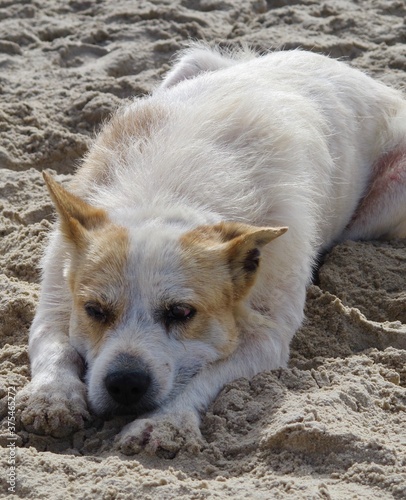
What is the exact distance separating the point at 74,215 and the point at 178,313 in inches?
28.7

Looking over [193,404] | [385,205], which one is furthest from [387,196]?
[193,404]

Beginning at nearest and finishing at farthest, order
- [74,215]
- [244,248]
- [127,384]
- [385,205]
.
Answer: [127,384] → [244,248] → [74,215] → [385,205]

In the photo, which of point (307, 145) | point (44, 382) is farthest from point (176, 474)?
point (307, 145)

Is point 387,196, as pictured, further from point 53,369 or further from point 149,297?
point 53,369

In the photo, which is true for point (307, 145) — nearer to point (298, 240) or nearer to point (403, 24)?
point (298, 240)

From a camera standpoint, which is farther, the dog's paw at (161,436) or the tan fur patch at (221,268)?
the tan fur patch at (221,268)

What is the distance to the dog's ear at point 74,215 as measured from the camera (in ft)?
14.4

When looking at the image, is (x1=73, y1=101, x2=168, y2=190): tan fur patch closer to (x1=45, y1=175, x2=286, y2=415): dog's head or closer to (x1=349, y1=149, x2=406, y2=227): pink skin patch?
(x1=45, y1=175, x2=286, y2=415): dog's head

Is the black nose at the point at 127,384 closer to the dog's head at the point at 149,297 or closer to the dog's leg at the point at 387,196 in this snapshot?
the dog's head at the point at 149,297

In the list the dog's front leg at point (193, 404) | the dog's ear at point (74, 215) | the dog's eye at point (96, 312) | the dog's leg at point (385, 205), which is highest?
the dog's ear at point (74, 215)

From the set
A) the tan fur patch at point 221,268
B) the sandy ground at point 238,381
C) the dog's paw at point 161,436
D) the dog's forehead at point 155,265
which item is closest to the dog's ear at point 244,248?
the tan fur patch at point 221,268

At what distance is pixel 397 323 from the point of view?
5066mm

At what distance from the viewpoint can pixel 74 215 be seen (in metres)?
4.48

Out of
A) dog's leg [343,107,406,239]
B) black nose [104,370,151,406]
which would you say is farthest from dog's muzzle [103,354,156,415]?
dog's leg [343,107,406,239]
